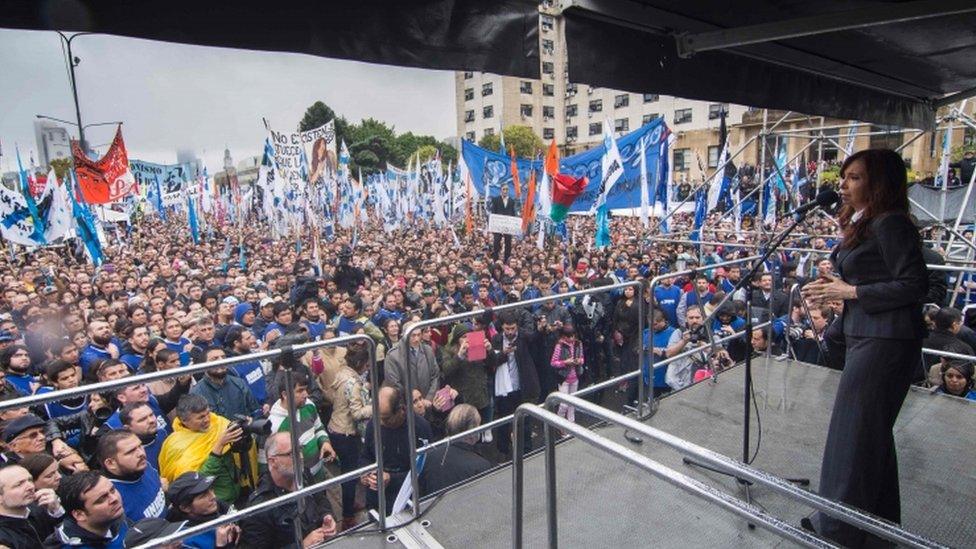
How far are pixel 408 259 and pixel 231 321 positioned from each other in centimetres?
794


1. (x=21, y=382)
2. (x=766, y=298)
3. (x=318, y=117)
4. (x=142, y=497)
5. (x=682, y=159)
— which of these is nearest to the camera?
(x=142, y=497)

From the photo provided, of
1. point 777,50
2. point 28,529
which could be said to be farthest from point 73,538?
point 777,50

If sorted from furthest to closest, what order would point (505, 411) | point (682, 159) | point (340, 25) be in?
point (682, 159) < point (505, 411) < point (340, 25)

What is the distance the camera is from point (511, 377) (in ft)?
22.0

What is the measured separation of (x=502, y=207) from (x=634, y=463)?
11.8 metres

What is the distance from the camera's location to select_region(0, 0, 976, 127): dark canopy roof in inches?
65.8

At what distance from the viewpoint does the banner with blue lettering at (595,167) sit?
38.0ft

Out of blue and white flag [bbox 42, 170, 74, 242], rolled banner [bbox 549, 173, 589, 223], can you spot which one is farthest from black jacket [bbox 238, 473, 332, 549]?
blue and white flag [bbox 42, 170, 74, 242]

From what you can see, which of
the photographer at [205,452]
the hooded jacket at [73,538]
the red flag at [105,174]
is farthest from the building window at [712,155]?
the hooded jacket at [73,538]

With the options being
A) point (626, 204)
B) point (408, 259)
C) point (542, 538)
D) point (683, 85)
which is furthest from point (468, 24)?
point (408, 259)

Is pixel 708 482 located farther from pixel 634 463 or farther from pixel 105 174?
pixel 105 174

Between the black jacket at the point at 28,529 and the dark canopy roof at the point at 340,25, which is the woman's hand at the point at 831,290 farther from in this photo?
the black jacket at the point at 28,529

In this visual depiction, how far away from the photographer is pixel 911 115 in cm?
528

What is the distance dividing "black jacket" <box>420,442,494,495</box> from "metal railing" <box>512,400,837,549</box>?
5.38ft
